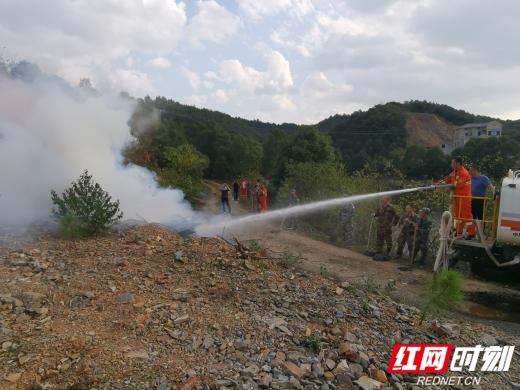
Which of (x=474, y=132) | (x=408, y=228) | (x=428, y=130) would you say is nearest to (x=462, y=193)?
(x=408, y=228)

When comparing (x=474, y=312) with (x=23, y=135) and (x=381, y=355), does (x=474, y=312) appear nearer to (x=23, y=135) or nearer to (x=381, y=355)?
(x=381, y=355)

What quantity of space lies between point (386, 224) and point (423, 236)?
110 cm

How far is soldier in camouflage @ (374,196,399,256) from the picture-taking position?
1112cm

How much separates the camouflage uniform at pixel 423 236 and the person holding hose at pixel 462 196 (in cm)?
122

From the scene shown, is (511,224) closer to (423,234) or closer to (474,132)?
(423,234)

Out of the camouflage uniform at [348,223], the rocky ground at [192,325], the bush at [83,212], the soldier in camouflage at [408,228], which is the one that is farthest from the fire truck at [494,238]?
the bush at [83,212]

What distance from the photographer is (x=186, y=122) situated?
2857 inches

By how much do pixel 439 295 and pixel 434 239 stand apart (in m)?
5.88

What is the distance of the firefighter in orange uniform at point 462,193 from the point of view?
8938mm

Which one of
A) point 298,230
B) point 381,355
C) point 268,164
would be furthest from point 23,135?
point 268,164

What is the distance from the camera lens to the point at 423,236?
1041 cm

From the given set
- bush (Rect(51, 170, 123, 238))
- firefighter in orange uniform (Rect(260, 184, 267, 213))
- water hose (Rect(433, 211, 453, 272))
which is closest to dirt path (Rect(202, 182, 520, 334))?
water hose (Rect(433, 211, 453, 272))

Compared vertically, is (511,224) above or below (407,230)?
above

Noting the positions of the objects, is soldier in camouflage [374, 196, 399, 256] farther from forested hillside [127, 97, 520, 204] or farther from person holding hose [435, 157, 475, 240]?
forested hillside [127, 97, 520, 204]
